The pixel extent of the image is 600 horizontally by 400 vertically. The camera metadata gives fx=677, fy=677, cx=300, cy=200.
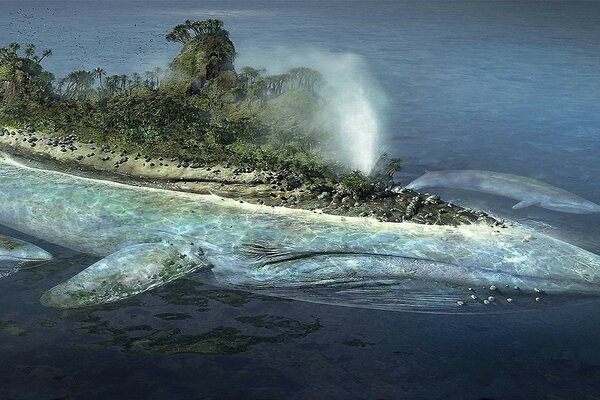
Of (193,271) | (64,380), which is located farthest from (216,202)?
(64,380)

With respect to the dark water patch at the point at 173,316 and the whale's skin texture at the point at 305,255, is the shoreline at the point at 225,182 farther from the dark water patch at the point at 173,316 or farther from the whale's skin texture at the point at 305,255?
the dark water patch at the point at 173,316

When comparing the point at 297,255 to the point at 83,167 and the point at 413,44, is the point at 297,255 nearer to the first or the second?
the point at 83,167

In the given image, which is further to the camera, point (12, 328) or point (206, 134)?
point (206, 134)

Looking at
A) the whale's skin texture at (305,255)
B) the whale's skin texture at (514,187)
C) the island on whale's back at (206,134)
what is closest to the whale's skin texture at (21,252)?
the whale's skin texture at (305,255)

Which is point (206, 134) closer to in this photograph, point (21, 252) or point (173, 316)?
point (21, 252)

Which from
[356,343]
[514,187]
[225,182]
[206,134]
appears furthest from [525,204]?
[206,134]

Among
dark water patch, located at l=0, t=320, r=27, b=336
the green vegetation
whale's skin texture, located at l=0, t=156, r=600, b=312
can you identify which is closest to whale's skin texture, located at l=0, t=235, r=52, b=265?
whale's skin texture, located at l=0, t=156, r=600, b=312
